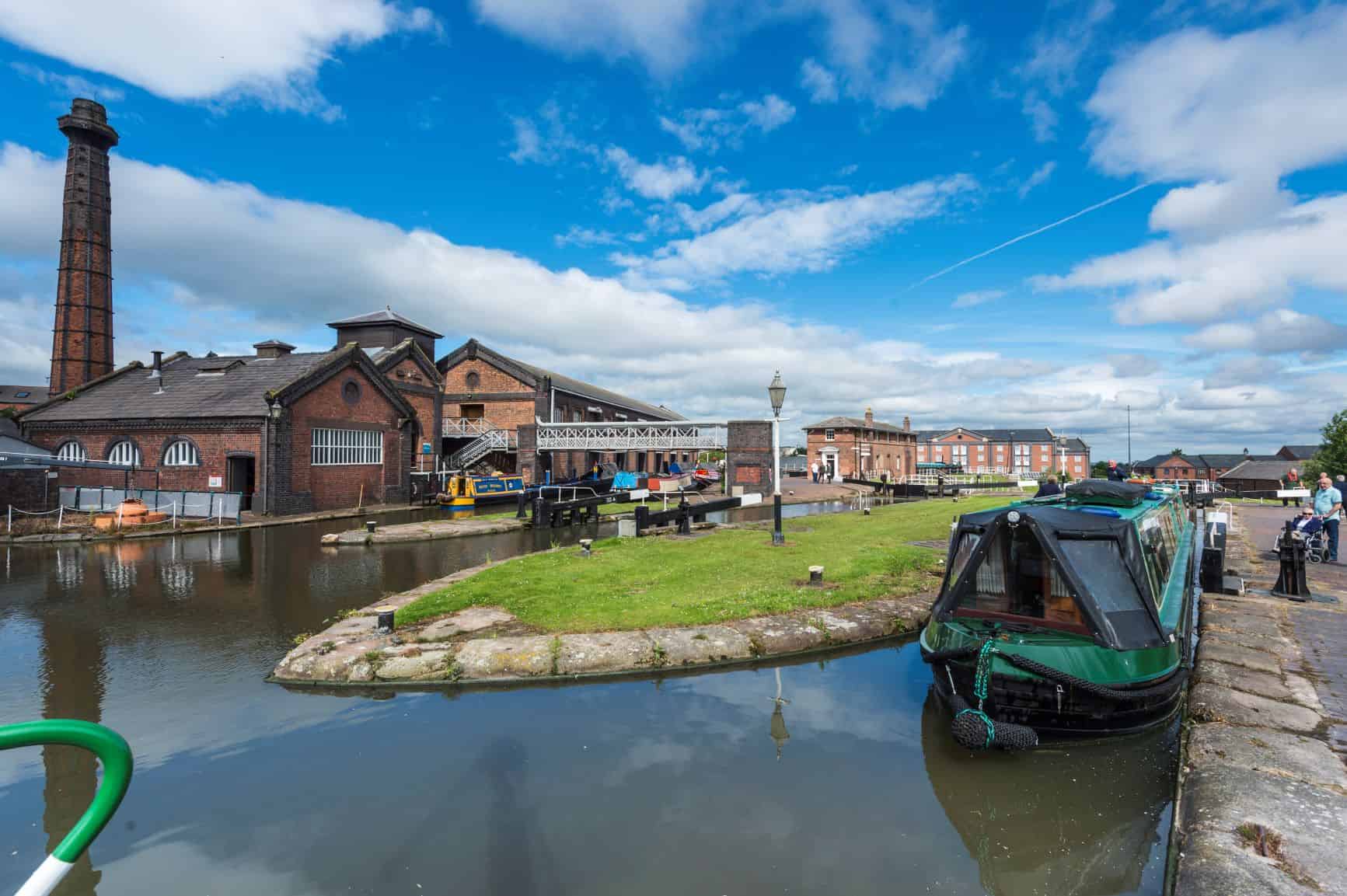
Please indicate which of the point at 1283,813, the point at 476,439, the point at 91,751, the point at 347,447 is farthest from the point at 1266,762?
Answer: the point at 476,439

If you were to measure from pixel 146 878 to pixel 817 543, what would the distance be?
13613mm

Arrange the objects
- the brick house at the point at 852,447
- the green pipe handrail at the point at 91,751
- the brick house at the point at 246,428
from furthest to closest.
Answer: the brick house at the point at 852,447 → the brick house at the point at 246,428 → the green pipe handrail at the point at 91,751

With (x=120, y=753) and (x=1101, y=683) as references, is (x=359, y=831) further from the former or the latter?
(x=1101, y=683)

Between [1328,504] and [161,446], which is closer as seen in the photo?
[1328,504]

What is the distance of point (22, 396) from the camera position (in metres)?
70.0

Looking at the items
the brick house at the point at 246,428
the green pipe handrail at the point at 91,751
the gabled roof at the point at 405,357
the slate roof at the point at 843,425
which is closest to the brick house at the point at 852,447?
the slate roof at the point at 843,425

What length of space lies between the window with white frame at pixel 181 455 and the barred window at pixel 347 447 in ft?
13.9

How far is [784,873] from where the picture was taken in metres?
4.08

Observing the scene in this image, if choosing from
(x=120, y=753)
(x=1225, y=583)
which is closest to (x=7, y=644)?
(x=120, y=753)

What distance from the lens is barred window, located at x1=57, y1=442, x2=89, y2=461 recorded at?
26.4 meters

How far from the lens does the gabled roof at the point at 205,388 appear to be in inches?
985

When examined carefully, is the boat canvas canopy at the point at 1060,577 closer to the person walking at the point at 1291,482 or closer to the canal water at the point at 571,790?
the canal water at the point at 571,790

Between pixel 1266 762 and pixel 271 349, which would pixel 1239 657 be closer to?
pixel 1266 762

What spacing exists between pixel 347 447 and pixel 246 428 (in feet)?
13.6
